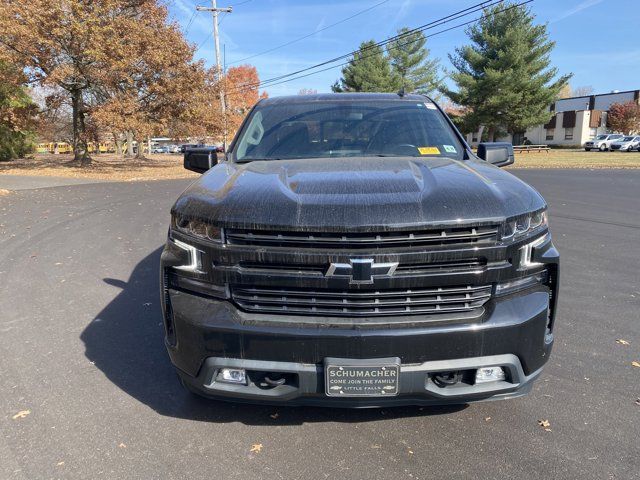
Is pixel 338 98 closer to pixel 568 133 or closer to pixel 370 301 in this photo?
pixel 370 301

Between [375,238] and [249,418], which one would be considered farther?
[249,418]

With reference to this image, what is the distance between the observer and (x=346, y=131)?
12.4 ft

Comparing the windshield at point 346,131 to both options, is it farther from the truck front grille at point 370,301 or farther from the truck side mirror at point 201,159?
the truck front grille at point 370,301

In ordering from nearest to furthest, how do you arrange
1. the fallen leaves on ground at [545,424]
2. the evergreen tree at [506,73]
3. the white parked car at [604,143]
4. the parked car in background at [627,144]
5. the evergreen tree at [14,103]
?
the fallen leaves on ground at [545,424]
the evergreen tree at [14,103]
the evergreen tree at [506,73]
the parked car in background at [627,144]
the white parked car at [604,143]

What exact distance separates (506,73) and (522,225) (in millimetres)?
40549

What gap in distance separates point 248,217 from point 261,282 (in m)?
0.31

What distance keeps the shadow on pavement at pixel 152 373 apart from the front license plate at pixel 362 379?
651mm

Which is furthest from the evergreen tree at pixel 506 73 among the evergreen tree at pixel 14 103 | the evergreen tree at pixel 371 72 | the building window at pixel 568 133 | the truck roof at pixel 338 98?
the truck roof at pixel 338 98

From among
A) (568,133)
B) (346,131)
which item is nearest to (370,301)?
(346,131)

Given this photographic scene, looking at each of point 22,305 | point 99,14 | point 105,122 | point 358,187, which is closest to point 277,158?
point 358,187

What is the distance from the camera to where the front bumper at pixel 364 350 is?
2.19m

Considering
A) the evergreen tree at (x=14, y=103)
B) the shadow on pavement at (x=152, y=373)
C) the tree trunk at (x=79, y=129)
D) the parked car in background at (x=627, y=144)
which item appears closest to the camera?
the shadow on pavement at (x=152, y=373)

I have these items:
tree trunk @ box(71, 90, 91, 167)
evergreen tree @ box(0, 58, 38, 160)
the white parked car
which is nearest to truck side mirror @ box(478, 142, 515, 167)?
evergreen tree @ box(0, 58, 38, 160)

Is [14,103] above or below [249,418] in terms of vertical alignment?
above
